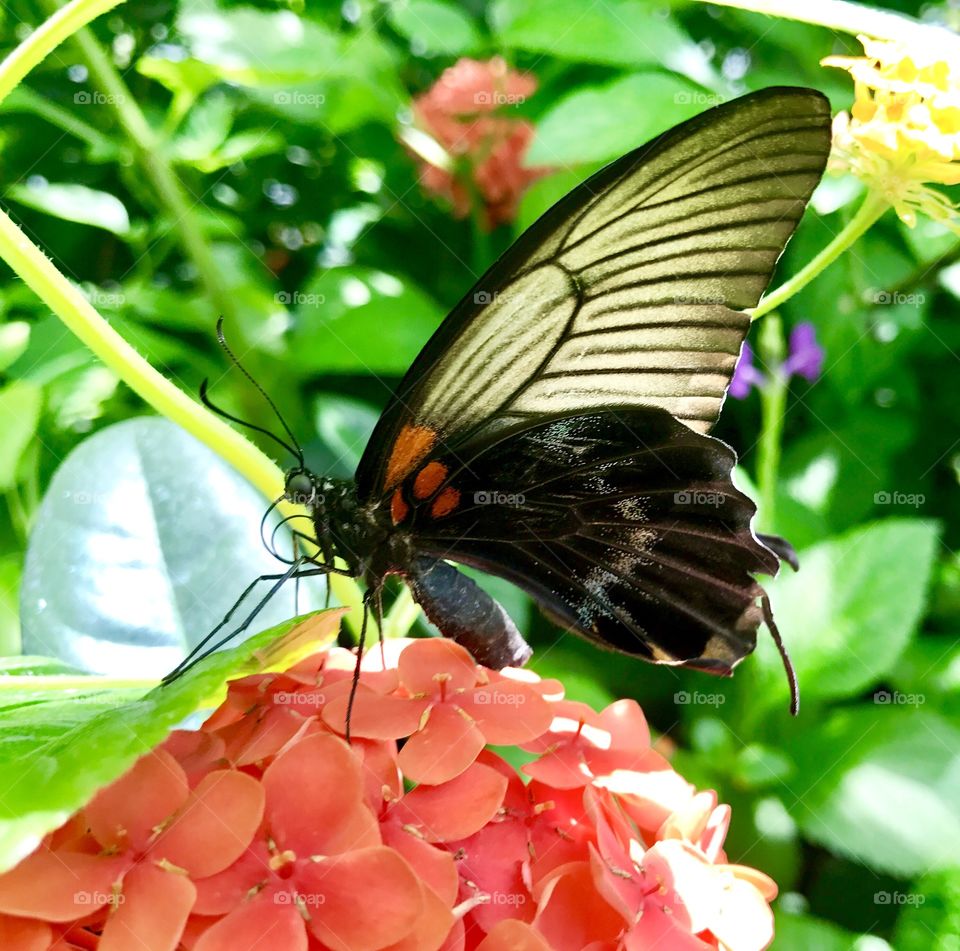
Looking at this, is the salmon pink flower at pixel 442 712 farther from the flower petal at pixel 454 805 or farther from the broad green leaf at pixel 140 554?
the broad green leaf at pixel 140 554

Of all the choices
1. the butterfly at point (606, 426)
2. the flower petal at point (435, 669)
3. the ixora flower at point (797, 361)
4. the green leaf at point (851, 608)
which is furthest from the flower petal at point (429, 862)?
the ixora flower at point (797, 361)

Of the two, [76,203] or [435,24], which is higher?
[435,24]

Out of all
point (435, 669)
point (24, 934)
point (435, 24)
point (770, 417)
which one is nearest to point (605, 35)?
point (435, 24)

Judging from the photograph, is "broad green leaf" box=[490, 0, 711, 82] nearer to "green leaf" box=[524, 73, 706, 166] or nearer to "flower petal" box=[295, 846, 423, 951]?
"green leaf" box=[524, 73, 706, 166]

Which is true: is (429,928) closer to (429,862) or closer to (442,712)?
(429,862)

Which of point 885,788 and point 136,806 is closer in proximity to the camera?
point 136,806

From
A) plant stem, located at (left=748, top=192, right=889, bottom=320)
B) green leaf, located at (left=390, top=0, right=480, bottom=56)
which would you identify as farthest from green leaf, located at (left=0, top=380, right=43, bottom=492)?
plant stem, located at (left=748, top=192, right=889, bottom=320)
